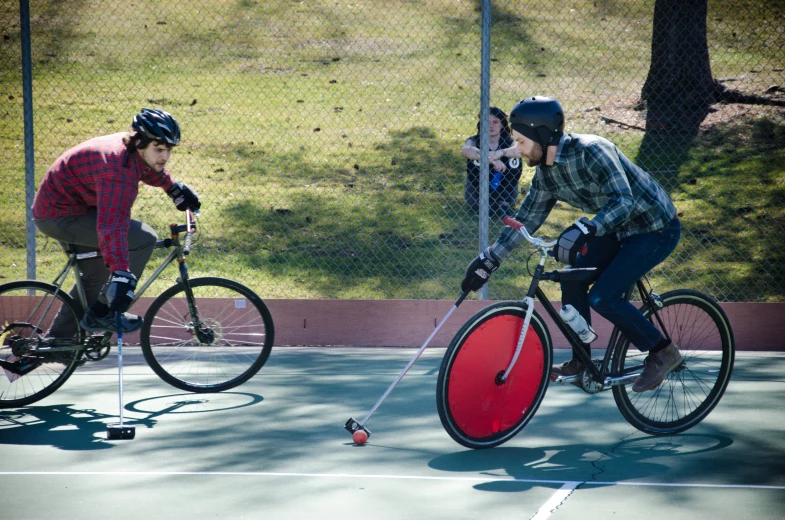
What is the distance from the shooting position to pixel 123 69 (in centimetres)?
1364

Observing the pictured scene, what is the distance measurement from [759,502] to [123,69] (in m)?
11.8

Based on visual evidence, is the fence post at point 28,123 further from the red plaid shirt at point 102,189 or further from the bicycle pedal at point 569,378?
the bicycle pedal at point 569,378

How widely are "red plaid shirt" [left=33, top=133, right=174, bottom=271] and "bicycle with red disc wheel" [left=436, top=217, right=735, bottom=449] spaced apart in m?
2.28

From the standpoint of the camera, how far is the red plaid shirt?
5613 millimetres

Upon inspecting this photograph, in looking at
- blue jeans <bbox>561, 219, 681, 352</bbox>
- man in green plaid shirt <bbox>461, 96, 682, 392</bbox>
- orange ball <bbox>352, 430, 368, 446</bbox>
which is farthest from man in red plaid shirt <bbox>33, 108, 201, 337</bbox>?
blue jeans <bbox>561, 219, 681, 352</bbox>

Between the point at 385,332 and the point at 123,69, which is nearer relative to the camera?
the point at 385,332

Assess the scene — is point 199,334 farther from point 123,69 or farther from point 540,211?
point 123,69

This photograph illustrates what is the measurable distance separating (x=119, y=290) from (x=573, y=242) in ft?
9.18

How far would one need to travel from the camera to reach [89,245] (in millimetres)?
6012

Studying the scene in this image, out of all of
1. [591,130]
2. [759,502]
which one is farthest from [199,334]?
[591,130]

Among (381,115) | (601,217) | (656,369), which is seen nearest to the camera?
(601,217)

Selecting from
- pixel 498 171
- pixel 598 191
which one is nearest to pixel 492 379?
pixel 598 191

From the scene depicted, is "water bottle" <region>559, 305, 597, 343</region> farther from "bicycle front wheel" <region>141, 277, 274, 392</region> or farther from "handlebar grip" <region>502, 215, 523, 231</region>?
"bicycle front wheel" <region>141, 277, 274, 392</region>

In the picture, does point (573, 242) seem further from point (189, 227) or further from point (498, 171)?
point (498, 171)
